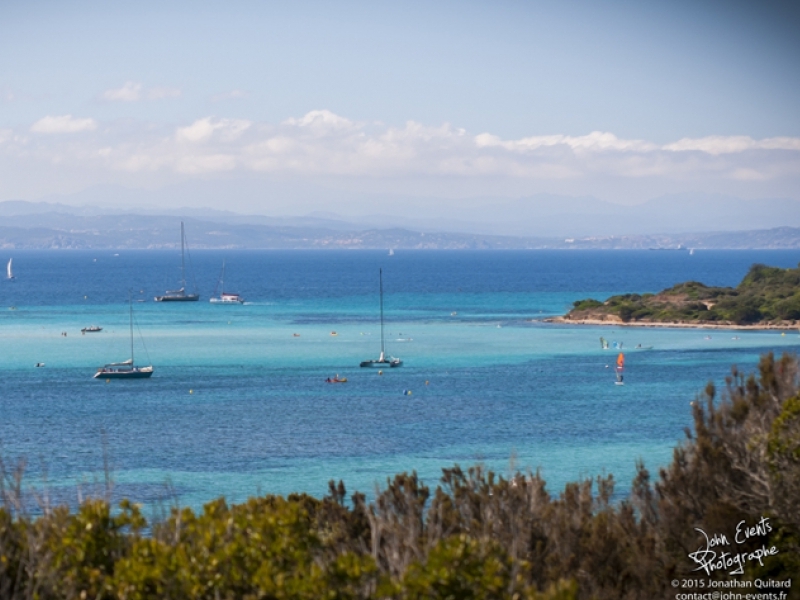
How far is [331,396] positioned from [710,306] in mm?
51286

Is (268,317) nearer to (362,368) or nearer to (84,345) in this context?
(84,345)

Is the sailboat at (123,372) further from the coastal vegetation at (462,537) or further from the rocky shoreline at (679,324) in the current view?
the coastal vegetation at (462,537)

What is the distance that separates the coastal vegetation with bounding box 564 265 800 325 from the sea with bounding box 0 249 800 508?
12.7ft

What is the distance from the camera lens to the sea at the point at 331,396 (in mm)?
36625

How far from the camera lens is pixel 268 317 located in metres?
98.9

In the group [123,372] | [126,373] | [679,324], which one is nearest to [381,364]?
[126,373]

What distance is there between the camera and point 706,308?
9369 centimetres

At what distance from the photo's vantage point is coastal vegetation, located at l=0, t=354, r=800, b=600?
10008 millimetres

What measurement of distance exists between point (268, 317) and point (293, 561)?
89.1 m

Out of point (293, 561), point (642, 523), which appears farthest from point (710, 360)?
point (293, 561)

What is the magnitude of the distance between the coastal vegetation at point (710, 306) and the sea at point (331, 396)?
386cm

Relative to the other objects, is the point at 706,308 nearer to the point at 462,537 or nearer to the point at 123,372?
the point at 123,372

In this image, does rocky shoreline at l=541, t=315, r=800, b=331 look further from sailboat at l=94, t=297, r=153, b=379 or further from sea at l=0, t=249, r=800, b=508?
sailboat at l=94, t=297, r=153, b=379

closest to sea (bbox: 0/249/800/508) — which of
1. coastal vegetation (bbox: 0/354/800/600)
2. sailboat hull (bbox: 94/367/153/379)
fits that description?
sailboat hull (bbox: 94/367/153/379)
